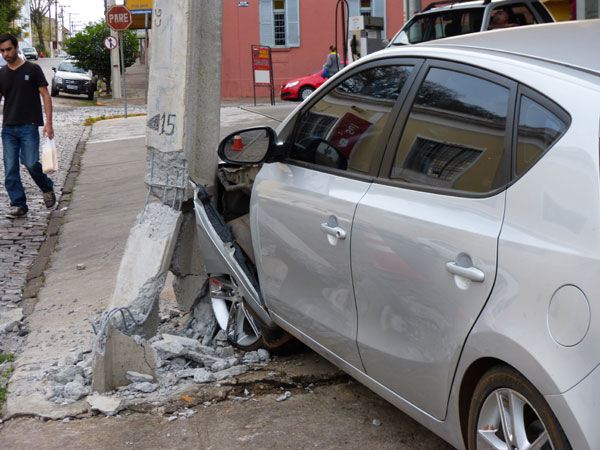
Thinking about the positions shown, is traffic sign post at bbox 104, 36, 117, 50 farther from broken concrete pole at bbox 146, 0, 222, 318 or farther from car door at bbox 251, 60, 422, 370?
car door at bbox 251, 60, 422, 370

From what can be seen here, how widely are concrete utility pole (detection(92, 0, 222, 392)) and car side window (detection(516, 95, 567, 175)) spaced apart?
2.87 meters

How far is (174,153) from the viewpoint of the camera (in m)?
5.19

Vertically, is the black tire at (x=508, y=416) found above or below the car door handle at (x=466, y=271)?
below

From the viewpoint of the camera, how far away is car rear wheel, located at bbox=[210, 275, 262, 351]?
482 cm

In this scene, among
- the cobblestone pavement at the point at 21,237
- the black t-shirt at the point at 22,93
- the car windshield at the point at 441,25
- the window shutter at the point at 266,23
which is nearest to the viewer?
the cobblestone pavement at the point at 21,237

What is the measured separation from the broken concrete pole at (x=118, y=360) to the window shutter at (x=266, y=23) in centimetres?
2702

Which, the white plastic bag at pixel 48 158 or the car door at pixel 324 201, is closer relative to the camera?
the car door at pixel 324 201

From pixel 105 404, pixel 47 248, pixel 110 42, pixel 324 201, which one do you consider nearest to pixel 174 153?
pixel 105 404

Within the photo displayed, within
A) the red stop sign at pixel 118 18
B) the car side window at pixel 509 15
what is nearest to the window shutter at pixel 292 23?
the red stop sign at pixel 118 18

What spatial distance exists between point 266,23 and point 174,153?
26.1 meters

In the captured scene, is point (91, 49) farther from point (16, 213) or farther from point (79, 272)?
point (79, 272)

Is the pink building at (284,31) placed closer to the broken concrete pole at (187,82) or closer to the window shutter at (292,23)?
the window shutter at (292,23)

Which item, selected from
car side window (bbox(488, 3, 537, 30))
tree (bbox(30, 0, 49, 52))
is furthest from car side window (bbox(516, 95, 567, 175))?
tree (bbox(30, 0, 49, 52))

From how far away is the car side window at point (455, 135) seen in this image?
2789 millimetres
